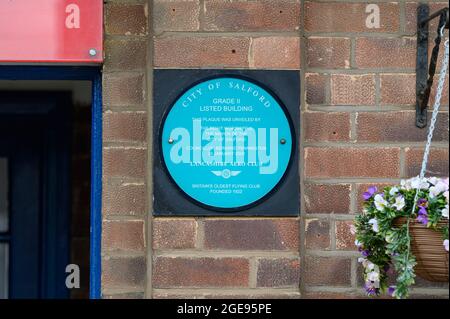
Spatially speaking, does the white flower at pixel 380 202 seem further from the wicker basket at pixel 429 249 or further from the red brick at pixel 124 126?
the red brick at pixel 124 126

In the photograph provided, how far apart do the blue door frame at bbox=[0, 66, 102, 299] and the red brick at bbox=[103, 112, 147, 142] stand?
0.24ft

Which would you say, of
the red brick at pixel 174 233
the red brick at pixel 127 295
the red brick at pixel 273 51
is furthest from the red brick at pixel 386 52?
the red brick at pixel 127 295

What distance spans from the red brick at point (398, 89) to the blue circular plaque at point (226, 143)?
0.34m

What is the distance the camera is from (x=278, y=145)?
8.81 ft

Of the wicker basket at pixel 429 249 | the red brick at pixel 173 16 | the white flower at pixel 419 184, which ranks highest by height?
the red brick at pixel 173 16

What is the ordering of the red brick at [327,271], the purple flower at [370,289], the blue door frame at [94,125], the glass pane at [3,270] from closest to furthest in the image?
the purple flower at [370,289] < the red brick at [327,271] < the blue door frame at [94,125] < the glass pane at [3,270]

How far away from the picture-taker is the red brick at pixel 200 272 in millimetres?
2637

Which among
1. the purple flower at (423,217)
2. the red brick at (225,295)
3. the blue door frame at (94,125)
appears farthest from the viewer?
the blue door frame at (94,125)

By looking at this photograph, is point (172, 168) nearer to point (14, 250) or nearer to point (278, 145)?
point (278, 145)

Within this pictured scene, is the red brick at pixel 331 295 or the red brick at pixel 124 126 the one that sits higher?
the red brick at pixel 124 126

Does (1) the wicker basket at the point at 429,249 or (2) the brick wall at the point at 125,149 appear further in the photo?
(2) the brick wall at the point at 125,149

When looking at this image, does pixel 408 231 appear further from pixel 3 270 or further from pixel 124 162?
pixel 3 270
